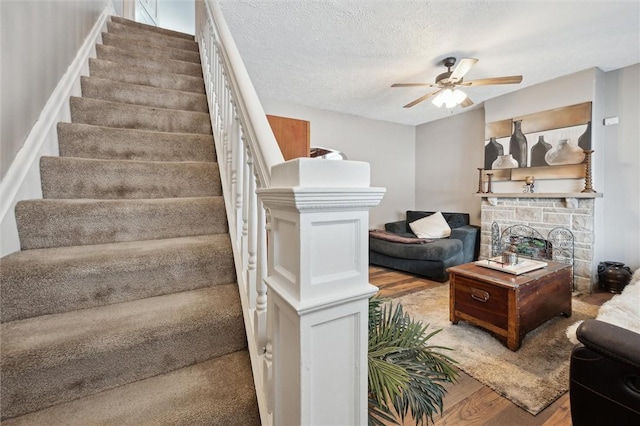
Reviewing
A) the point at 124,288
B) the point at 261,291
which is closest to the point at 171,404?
the point at 261,291

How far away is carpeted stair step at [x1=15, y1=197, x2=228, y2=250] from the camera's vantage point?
3.74ft

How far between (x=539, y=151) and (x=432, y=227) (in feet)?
5.55

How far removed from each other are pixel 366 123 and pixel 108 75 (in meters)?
3.86

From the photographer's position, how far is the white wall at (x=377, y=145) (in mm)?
4492

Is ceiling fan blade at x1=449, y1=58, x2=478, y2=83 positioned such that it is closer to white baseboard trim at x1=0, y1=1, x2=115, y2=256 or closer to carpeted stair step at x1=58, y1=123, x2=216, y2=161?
carpeted stair step at x1=58, y1=123, x2=216, y2=161

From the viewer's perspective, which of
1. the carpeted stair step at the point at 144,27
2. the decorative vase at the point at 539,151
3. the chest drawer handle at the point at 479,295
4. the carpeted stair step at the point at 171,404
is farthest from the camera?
the decorative vase at the point at 539,151

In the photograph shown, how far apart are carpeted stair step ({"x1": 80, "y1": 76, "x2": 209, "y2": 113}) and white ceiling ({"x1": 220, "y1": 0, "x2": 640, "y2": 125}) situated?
0.78 m

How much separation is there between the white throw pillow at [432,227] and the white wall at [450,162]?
546mm

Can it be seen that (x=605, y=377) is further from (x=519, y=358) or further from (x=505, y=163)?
(x=505, y=163)

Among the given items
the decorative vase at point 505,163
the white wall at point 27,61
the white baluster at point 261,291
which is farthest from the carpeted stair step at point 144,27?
the decorative vase at point 505,163

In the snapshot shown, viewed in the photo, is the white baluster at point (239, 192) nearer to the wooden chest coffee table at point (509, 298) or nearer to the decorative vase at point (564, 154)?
the wooden chest coffee table at point (509, 298)

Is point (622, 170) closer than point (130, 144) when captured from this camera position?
No

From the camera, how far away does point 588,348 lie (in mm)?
1077

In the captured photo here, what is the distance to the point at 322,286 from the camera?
1.77ft
